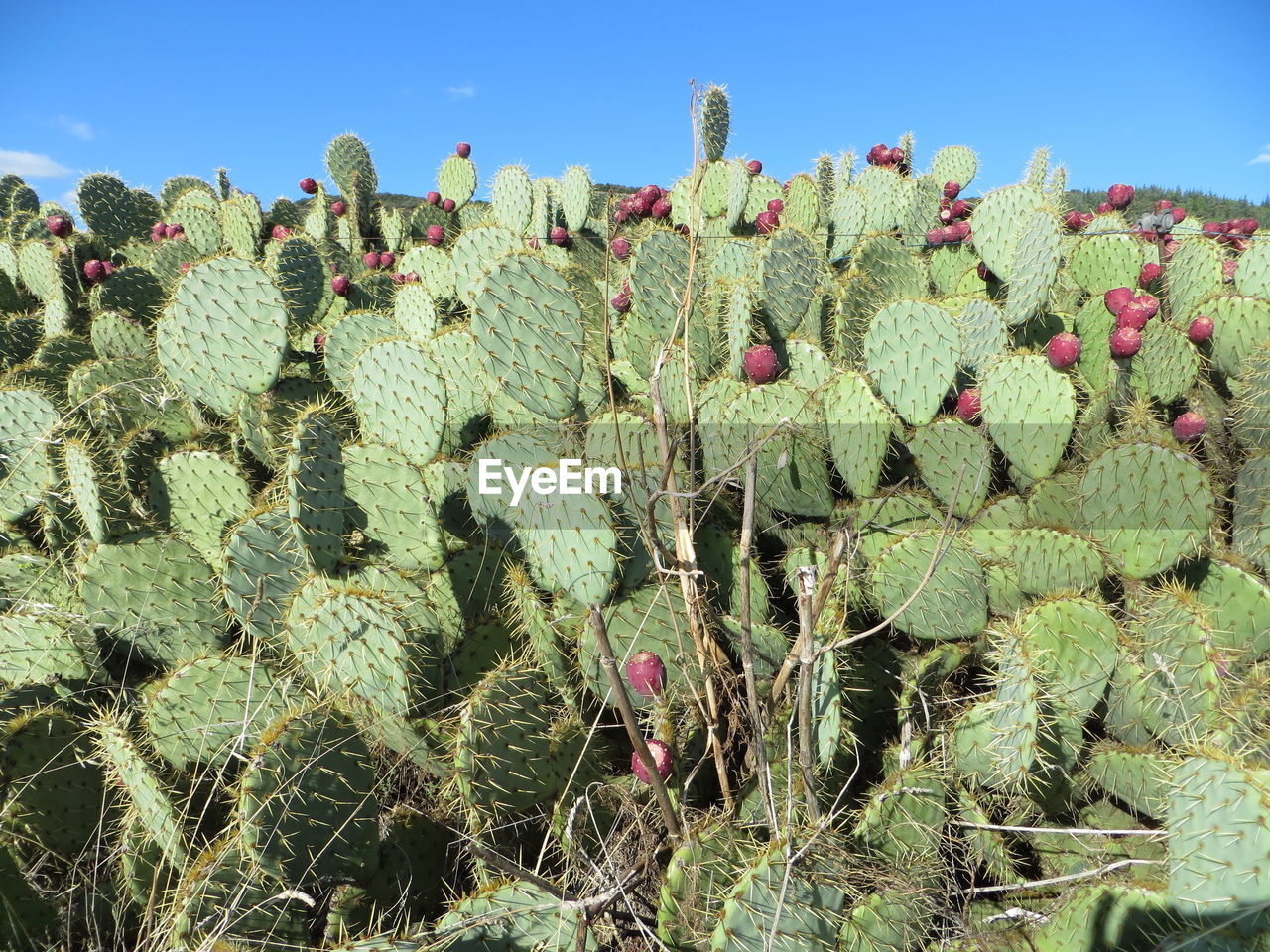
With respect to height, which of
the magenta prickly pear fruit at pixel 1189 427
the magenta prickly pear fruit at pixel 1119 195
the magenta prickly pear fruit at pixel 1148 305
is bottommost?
the magenta prickly pear fruit at pixel 1189 427

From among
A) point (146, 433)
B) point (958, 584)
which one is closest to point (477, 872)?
point (958, 584)

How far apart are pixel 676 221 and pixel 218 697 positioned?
434cm

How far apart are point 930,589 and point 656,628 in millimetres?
712

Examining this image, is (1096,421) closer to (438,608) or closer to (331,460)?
(438,608)

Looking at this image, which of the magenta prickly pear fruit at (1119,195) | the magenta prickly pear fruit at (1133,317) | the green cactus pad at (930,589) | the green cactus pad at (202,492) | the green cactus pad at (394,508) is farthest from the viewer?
the magenta prickly pear fruit at (1119,195)

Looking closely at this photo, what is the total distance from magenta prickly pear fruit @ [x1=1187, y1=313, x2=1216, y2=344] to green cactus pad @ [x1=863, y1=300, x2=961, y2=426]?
45.8 inches

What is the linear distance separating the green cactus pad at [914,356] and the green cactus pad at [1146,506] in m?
0.48

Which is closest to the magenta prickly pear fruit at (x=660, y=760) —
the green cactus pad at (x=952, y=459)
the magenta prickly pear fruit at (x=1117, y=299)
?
the green cactus pad at (x=952, y=459)

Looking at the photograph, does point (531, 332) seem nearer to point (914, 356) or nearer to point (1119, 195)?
point (914, 356)

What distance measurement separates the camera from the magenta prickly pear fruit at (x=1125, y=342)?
8.41 feet

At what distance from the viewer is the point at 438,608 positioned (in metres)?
2.18

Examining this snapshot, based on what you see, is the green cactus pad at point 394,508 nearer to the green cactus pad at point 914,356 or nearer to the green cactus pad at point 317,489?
the green cactus pad at point 317,489

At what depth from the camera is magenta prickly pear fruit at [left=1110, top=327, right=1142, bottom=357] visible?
2562mm

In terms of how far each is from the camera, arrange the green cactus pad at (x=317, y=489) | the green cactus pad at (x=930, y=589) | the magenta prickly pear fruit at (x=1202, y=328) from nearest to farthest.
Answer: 1. the green cactus pad at (x=317, y=489)
2. the green cactus pad at (x=930, y=589)
3. the magenta prickly pear fruit at (x=1202, y=328)
